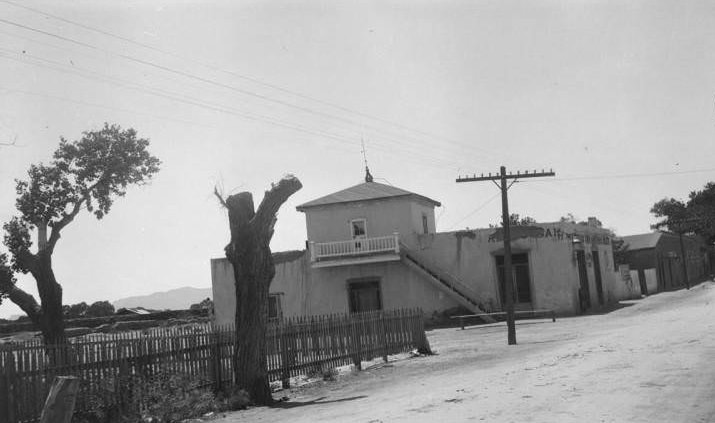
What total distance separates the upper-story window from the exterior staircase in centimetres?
266

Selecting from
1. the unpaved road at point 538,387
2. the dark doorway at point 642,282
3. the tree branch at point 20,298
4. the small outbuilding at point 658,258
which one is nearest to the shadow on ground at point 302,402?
the unpaved road at point 538,387

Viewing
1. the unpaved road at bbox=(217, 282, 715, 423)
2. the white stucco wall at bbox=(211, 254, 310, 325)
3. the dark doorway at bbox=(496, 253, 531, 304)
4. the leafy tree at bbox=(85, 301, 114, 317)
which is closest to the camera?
the unpaved road at bbox=(217, 282, 715, 423)

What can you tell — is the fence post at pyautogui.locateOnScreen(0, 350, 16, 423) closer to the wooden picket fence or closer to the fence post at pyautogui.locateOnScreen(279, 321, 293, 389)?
the wooden picket fence

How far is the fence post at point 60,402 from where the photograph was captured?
4.71 m

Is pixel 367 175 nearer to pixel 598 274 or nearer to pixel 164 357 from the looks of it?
pixel 598 274

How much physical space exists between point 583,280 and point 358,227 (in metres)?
13.2

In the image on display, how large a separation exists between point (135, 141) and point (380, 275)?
15133 mm

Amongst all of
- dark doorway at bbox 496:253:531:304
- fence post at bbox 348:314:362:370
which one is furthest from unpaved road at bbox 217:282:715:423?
dark doorway at bbox 496:253:531:304

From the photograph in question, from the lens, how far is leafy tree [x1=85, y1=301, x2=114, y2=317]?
5284 cm

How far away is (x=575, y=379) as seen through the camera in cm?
1186

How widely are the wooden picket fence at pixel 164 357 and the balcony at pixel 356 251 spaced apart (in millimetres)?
18569

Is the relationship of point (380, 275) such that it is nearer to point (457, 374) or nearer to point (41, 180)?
point (41, 180)

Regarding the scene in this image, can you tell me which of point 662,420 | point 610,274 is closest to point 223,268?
point 610,274

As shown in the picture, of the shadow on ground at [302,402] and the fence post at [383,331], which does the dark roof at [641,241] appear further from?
the shadow on ground at [302,402]
